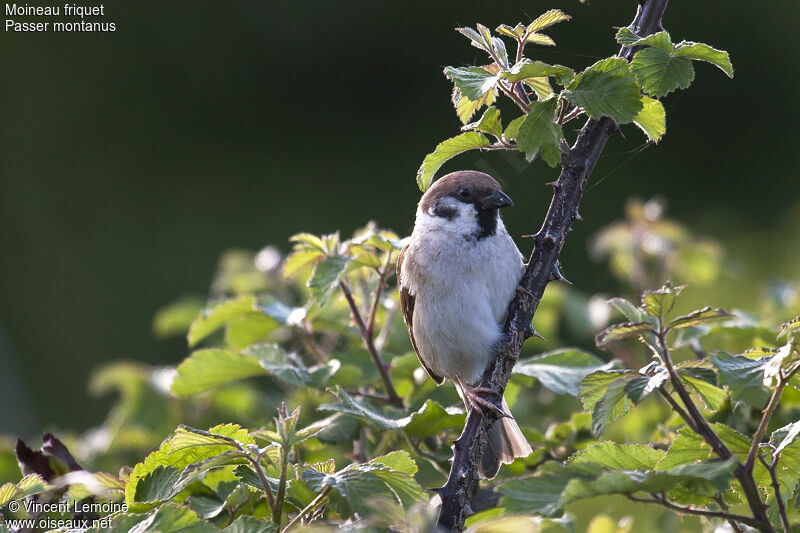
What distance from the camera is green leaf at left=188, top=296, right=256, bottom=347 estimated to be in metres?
1.62

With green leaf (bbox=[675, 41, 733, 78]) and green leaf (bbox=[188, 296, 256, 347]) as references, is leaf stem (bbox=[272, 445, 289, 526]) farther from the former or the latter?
green leaf (bbox=[188, 296, 256, 347])

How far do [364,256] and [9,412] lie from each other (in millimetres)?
3716

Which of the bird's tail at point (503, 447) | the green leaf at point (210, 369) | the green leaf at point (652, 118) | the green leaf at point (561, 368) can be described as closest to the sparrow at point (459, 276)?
the bird's tail at point (503, 447)

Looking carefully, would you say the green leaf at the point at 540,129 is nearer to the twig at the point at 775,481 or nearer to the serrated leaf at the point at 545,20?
the serrated leaf at the point at 545,20


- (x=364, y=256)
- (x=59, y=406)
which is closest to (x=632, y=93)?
(x=364, y=256)

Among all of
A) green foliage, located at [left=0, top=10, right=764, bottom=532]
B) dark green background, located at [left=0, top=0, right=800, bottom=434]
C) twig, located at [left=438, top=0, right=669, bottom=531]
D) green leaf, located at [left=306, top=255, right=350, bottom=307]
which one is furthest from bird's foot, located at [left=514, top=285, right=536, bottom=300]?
dark green background, located at [left=0, top=0, right=800, bottom=434]

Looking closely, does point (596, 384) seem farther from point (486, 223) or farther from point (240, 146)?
point (240, 146)

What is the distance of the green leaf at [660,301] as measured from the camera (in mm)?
865

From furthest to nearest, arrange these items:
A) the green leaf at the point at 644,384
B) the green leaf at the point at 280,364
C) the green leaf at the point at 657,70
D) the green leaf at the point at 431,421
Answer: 1. the green leaf at the point at 280,364
2. the green leaf at the point at 431,421
3. the green leaf at the point at 657,70
4. the green leaf at the point at 644,384

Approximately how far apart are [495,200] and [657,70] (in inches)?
30.8

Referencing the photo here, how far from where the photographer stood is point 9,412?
14.8ft

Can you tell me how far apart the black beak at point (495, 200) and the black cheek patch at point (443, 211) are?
0.06m

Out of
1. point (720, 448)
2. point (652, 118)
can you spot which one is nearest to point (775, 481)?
point (720, 448)

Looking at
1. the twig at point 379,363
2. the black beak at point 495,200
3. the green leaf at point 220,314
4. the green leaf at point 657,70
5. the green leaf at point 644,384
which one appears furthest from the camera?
the black beak at point 495,200
